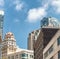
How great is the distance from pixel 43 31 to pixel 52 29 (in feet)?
19.5

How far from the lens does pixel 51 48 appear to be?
344ft

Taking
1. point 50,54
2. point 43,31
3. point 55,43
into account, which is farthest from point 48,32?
point 55,43

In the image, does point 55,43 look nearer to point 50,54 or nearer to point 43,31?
point 50,54

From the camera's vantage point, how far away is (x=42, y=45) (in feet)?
450

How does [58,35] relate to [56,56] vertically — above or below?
above

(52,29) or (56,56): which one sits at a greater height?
(52,29)

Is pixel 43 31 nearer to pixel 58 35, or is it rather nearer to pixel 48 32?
pixel 48 32

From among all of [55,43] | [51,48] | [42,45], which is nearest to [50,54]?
[51,48]

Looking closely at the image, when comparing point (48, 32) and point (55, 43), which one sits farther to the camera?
point (48, 32)

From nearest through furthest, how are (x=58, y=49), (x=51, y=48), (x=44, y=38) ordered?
(x=58, y=49) < (x=51, y=48) < (x=44, y=38)

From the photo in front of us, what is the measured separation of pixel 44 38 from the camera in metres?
137

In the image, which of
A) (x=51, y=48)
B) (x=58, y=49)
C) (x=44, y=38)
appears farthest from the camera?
(x=44, y=38)

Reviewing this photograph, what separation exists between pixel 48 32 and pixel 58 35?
4638 cm

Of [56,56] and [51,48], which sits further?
[51,48]
